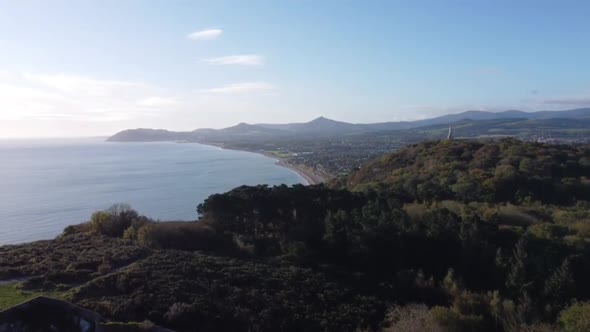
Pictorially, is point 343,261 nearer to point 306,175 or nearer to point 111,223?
point 111,223

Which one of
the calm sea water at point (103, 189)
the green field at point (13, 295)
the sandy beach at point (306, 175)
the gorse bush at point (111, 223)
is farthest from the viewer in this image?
the sandy beach at point (306, 175)

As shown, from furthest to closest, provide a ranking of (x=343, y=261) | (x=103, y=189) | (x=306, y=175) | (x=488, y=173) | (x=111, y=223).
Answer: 1. (x=306, y=175)
2. (x=103, y=189)
3. (x=488, y=173)
4. (x=111, y=223)
5. (x=343, y=261)

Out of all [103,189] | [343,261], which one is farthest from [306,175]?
[343,261]

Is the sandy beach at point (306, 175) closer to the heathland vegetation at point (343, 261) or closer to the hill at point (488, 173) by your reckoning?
the hill at point (488, 173)

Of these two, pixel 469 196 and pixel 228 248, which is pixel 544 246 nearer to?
pixel 469 196

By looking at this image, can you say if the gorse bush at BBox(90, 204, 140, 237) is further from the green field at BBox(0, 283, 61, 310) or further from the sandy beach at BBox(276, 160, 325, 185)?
the sandy beach at BBox(276, 160, 325, 185)

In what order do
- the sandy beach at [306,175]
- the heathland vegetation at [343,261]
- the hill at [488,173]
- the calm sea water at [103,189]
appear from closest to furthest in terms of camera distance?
the heathland vegetation at [343,261] → the hill at [488,173] → the calm sea water at [103,189] → the sandy beach at [306,175]

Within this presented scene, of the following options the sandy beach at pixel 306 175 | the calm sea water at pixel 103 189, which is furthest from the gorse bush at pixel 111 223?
the sandy beach at pixel 306 175

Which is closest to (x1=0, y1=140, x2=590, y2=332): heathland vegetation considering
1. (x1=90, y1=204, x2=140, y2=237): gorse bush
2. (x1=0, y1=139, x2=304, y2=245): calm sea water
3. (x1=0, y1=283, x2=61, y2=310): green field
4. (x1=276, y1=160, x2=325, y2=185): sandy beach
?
(x1=90, y1=204, x2=140, y2=237): gorse bush
